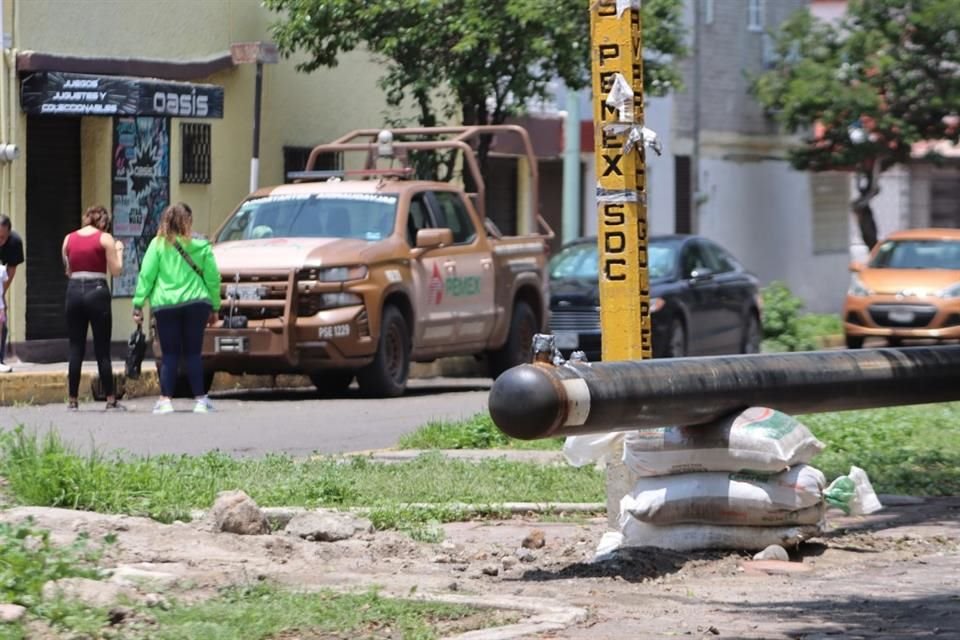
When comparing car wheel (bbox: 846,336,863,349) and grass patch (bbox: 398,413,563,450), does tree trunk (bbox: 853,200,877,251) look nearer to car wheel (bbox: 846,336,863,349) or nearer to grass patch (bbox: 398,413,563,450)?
car wheel (bbox: 846,336,863,349)

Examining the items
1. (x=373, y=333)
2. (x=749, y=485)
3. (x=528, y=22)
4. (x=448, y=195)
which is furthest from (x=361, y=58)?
(x=749, y=485)

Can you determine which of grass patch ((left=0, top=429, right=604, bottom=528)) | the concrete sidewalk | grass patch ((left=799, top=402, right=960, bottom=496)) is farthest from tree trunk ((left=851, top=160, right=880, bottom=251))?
grass patch ((left=0, top=429, right=604, bottom=528))

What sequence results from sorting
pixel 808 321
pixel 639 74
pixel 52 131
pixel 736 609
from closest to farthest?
pixel 736 609, pixel 639 74, pixel 52 131, pixel 808 321

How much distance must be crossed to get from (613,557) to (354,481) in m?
2.40

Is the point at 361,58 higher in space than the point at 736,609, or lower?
higher

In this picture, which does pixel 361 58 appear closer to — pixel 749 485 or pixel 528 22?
pixel 528 22

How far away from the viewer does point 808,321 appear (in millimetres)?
29484

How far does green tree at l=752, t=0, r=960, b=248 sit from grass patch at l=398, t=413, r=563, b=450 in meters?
21.0

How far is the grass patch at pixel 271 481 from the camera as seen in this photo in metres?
9.50

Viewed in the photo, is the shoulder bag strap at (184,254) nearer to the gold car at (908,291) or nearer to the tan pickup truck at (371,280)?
the tan pickup truck at (371,280)

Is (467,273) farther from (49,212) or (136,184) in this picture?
(49,212)

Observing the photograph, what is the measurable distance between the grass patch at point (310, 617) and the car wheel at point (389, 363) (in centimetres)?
1069

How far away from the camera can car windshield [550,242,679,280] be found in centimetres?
2155

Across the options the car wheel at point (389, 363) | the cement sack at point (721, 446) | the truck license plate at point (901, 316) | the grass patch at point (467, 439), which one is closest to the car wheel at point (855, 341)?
the truck license plate at point (901, 316)
